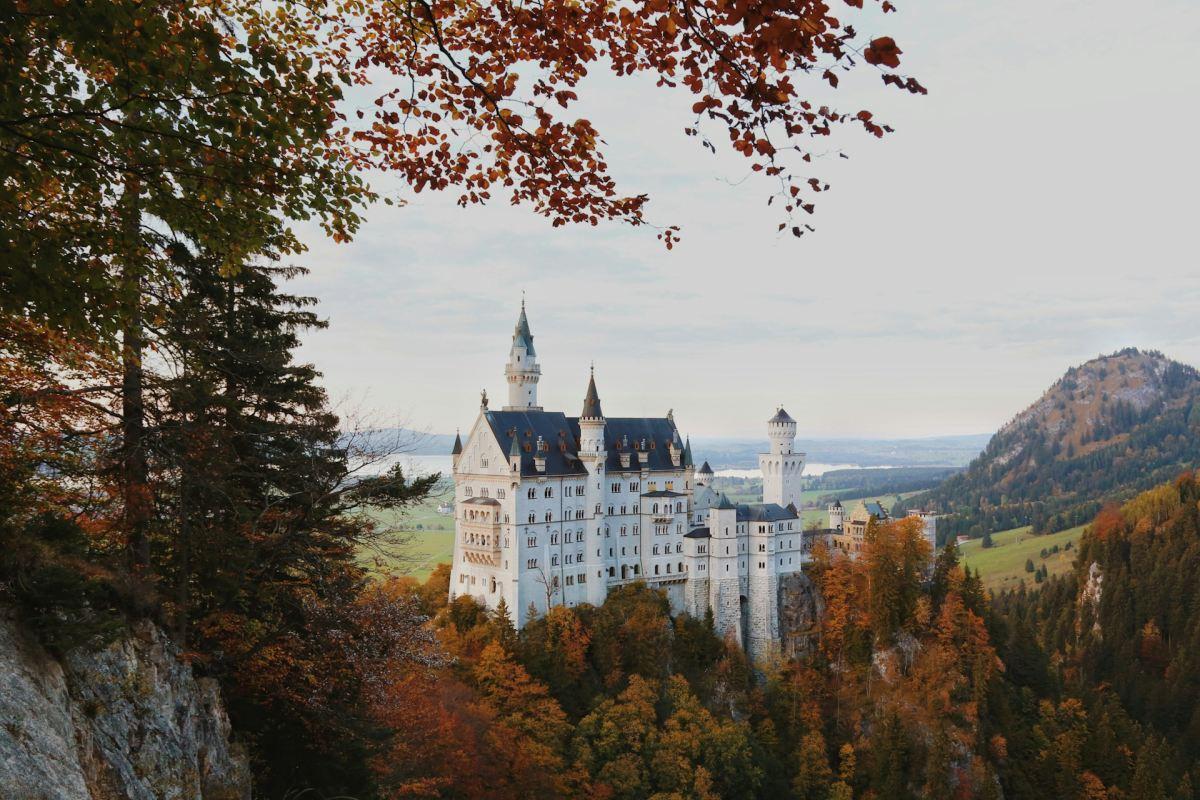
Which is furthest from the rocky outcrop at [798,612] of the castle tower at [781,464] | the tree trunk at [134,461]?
the tree trunk at [134,461]

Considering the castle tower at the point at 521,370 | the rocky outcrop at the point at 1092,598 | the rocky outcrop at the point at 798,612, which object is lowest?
the rocky outcrop at the point at 1092,598

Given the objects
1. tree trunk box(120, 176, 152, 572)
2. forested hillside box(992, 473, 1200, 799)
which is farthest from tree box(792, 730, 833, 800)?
tree trunk box(120, 176, 152, 572)

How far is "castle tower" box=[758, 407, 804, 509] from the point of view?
3130 inches

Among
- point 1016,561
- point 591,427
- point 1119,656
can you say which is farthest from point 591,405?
point 1016,561

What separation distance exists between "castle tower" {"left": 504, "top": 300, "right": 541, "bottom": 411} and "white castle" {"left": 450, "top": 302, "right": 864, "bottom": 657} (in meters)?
0.08

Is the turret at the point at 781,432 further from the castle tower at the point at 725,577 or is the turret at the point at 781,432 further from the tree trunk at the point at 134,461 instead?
the tree trunk at the point at 134,461

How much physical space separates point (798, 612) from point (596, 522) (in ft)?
69.9

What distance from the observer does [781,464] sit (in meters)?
79.9

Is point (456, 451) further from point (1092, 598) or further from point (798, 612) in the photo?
point (1092, 598)

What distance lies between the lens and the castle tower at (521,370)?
6725 cm

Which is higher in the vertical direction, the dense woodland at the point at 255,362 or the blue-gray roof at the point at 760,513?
the dense woodland at the point at 255,362

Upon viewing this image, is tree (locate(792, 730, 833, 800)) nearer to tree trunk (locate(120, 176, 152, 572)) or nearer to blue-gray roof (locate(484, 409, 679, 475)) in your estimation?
blue-gray roof (locate(484, 409, 679, 475))

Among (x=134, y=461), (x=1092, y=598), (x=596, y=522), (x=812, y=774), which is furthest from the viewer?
(x=1092, y=598)

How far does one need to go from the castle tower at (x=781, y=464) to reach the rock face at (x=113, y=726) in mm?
67466
